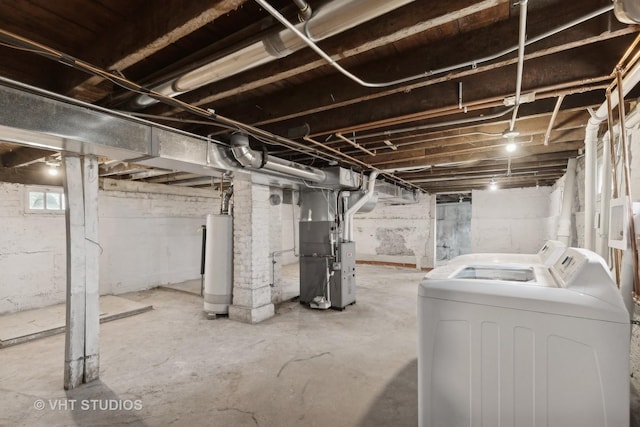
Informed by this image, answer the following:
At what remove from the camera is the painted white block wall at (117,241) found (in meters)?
4.54

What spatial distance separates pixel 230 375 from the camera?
2.74 m

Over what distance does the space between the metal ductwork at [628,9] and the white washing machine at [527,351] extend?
93 centimetres

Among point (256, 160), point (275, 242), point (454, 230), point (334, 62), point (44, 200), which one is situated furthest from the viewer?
point (454, 230)

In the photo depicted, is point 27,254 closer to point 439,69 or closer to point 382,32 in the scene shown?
point 382,32

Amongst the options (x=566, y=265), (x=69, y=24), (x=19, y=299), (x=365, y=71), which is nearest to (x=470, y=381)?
(x=566, y=265)

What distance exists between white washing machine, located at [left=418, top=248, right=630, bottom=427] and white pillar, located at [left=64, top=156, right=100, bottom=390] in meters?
2.65

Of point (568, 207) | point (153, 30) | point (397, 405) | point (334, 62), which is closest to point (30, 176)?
point (153, 30)

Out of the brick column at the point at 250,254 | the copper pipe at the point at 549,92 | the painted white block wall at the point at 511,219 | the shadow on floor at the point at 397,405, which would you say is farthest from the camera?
the painted white block wall at the point at 511,219

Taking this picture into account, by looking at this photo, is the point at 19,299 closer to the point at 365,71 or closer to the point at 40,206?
the point at 40,206

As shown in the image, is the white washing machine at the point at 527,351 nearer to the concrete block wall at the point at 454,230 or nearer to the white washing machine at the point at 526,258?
the white washing machine at the point at 526,258

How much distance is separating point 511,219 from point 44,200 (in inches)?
351

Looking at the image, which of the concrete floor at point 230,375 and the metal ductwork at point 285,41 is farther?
the concrete floor at point 230,375

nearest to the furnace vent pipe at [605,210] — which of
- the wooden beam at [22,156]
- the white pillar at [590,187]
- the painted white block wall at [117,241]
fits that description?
the white pillar at [590,187]

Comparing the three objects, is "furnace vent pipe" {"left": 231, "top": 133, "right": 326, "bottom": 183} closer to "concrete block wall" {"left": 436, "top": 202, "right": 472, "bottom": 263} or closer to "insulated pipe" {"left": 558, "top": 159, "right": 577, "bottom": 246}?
"insulated pipe" {"left": 558, "top": 159, "right": 577, "bottom": 246}
